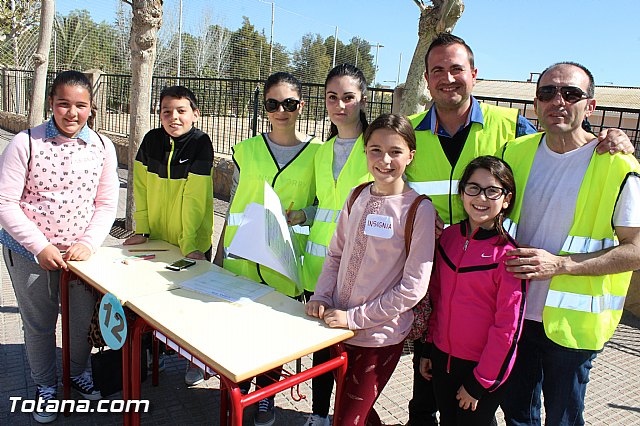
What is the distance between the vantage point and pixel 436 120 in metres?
2.51

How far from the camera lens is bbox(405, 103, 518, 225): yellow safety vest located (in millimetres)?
2430

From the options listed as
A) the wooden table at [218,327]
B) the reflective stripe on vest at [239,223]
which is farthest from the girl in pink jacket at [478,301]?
the reflective stripe on vest at [239,223]

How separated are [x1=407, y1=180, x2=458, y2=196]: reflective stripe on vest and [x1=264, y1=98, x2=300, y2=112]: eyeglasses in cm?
80

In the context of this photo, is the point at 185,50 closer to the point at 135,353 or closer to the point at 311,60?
the point at 311,60

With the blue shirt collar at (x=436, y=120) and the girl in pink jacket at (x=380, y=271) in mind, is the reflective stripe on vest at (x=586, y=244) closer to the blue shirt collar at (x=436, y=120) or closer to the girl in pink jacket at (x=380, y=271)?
the girl in pink jacket at (x=380, y=271)

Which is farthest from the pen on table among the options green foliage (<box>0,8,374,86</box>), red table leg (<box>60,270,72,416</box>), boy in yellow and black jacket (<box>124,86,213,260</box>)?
green foliage (<box>0,8,374,86</box>)

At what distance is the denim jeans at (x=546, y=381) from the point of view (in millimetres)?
Answer: 2061

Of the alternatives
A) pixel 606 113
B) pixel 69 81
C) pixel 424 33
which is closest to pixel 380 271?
pixel 69 81

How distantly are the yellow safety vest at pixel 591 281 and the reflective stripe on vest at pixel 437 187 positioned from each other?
0.59 meters

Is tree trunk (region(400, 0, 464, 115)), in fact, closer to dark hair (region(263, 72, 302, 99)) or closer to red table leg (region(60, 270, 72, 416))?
dark hair (region(263, 72, 302, 99))

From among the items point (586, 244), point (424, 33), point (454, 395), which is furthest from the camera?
point (424, 33)

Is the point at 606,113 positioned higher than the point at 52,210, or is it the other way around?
the point at 606,113

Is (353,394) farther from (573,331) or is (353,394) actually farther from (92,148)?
(92,148)

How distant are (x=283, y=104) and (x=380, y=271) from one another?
3.78ft
